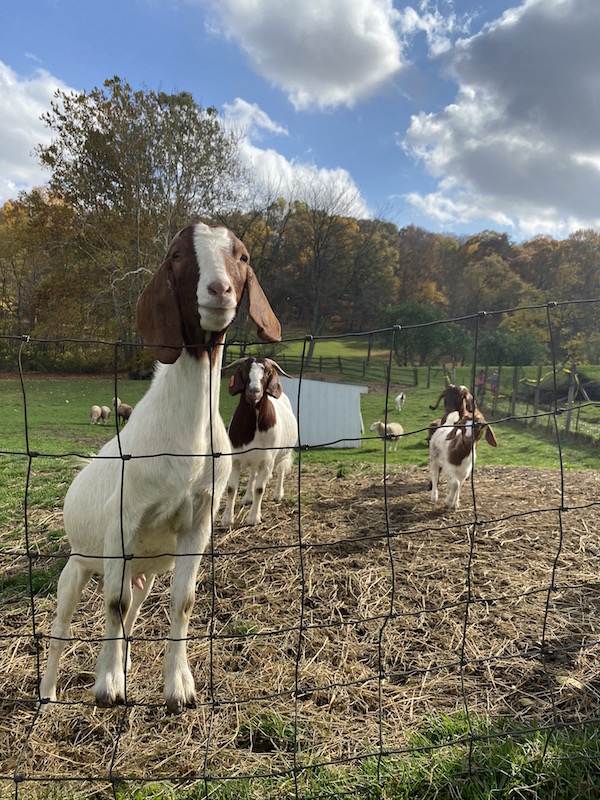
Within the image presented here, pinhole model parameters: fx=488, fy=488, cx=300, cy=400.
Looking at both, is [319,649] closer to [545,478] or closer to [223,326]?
[223,326]

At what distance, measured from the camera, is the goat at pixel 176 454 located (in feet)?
7.26

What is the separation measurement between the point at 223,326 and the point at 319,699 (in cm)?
229

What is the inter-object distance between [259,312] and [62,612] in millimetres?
1997

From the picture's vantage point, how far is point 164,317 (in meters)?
2.24

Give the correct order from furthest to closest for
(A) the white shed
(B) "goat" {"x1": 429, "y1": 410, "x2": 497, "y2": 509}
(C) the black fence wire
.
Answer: (A) the white shed < (B) "goat" {"x1": 429, "y1": 410, "x2": 497, "y2": 509} < (C) the black fence wire

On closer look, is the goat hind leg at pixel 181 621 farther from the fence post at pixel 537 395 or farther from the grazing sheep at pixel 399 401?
the grazing sheep at pixel 399 401

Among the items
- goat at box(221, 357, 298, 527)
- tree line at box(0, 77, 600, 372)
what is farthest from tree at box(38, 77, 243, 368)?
goat at box(221, 357, 298, 527)

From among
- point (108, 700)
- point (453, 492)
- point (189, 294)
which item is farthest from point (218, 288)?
point (453, 492)

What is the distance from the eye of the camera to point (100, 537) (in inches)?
98.7

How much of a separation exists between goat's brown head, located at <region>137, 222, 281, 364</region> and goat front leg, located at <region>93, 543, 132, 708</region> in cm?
101

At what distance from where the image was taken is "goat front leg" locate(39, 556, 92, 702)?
2709 mm

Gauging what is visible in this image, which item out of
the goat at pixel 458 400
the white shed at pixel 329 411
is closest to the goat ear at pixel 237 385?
the goat at pixel 458 400

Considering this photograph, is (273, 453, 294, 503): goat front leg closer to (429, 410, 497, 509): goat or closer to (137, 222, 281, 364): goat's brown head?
(429, 410, 497, 509): goat

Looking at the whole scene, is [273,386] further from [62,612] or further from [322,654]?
[62,612]
